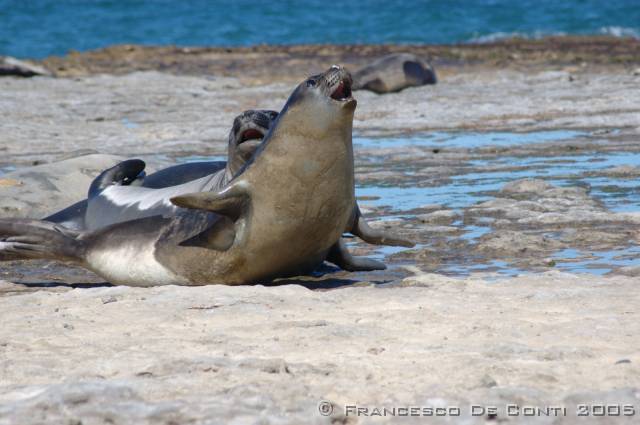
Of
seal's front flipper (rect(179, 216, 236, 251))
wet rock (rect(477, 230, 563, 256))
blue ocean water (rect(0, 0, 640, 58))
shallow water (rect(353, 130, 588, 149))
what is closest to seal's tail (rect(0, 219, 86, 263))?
seal's front flipper (rect(179, 216, 236, 251))

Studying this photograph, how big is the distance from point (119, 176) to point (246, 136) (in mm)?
1792

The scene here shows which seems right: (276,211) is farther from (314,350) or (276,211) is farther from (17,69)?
(17,69)

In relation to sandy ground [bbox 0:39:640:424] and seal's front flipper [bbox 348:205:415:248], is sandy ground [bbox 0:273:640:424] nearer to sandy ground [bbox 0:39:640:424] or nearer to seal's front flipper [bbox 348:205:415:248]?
sandy ground [bbox 0:39:640:424]

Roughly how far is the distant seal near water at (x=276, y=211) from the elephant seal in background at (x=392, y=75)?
10.6 m

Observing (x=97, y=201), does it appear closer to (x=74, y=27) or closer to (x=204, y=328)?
(x=204, y=328)

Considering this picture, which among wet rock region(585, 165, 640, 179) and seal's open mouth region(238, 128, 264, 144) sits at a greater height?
seal's open mouth region(238, 128, 264, 144)

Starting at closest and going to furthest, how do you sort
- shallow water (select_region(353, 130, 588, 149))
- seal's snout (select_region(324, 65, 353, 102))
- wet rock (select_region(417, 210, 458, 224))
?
1. seal's snout (select_region(324, 65, 353, 102))
2. wet rock (select_region(417, 210, 458, 224))
3. shallow water (select_region(353, 130, 588, 149))

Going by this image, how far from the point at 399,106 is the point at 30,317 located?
10668mm

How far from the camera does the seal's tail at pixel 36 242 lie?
252 inches

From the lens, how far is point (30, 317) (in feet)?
16.3

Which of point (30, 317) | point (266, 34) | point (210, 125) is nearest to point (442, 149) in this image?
point (210, 125)

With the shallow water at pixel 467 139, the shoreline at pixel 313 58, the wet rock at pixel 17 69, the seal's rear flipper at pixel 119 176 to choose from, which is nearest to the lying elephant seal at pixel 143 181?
the seal's rear flipper at pixel 119 176

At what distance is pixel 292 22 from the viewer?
43062 millimetres

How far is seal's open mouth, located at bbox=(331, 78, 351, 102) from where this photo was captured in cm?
557
